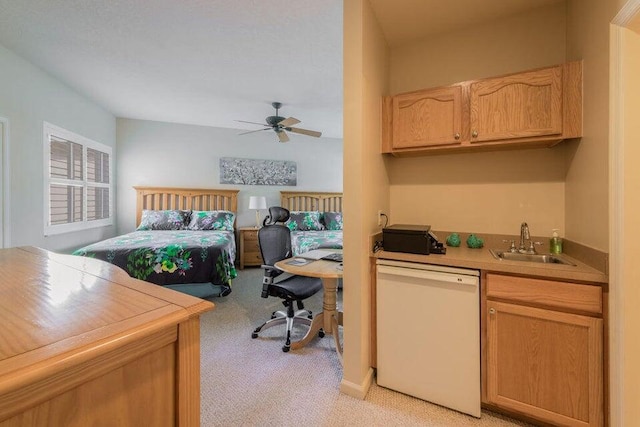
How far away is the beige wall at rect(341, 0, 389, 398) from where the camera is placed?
67.0 inches

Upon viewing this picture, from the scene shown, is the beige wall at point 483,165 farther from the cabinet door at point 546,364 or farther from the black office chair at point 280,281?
the black office chair at point 280,281

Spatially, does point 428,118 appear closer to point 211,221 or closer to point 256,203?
point 256,203

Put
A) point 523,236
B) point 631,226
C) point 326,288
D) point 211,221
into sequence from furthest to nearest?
point 211,221
point 326,288
point 523,236
point 631,226

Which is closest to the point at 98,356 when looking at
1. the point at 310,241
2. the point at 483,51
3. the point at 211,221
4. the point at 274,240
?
the point at 274,240

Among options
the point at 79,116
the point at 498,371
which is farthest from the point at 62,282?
the point at 79,116

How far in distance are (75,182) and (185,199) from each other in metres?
1.56

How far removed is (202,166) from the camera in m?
5.27

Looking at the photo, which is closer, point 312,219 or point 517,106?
point 517,106

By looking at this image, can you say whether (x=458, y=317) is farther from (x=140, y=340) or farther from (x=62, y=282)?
(x=62, y=282)

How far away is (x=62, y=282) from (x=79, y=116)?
4.12 m

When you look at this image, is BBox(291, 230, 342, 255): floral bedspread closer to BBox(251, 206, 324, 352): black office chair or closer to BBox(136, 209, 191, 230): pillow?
BBox(251, 206, 324, 352): black office chair

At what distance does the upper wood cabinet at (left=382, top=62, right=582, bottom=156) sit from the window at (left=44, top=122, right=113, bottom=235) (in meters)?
4.05

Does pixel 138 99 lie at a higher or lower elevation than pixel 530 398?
higher

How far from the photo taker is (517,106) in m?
1.72
